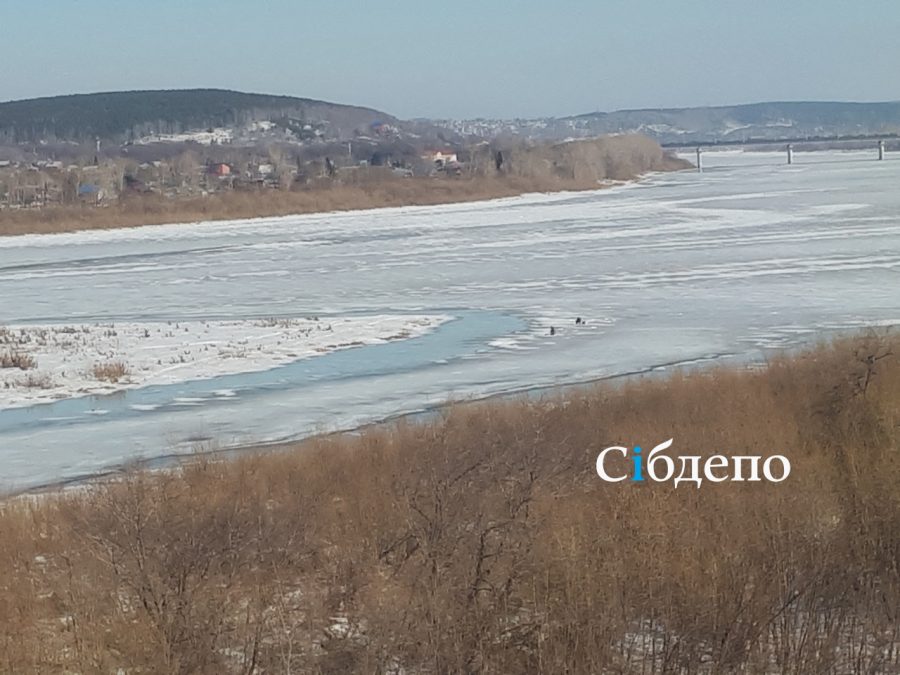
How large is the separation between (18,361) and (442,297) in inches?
317

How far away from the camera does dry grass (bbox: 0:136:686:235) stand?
50.2 meters

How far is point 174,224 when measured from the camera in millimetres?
49156

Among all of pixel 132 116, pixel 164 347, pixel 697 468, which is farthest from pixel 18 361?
pixel 132 116

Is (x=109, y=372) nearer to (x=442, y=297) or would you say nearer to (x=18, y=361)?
(x=18, y=361)

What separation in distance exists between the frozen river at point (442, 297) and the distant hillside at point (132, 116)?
137m

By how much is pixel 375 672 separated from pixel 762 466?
3.77 m

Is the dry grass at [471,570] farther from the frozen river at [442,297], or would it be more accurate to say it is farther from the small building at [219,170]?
the small building at [219,170]

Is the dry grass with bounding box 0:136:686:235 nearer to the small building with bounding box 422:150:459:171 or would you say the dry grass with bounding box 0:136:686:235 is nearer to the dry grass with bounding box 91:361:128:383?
the small building with bounding box 422:150:459:171

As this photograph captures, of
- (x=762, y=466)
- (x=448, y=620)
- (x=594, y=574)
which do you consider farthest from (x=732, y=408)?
(x=448, y=620)

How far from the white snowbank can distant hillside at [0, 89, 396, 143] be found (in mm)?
154575

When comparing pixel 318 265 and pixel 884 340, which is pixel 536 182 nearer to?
pixel 318 265

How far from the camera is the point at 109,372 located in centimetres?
1392

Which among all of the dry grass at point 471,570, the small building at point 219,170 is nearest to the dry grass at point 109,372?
the dry grass at point 471,570

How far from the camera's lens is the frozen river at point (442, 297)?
1182 centimetres
